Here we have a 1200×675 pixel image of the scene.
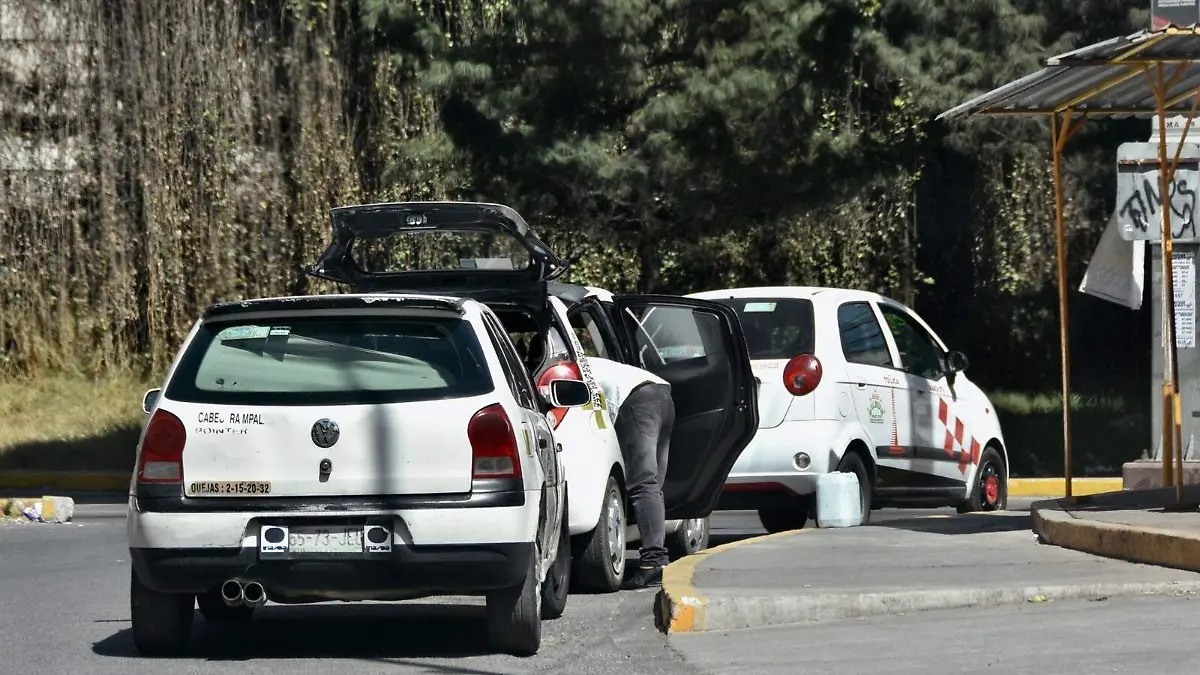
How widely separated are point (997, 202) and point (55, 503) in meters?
14.3

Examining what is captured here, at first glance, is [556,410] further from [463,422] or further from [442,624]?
[463,422]

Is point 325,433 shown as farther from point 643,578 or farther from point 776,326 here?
point 776,326

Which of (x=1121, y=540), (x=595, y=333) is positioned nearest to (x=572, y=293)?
(x=595, y=333)

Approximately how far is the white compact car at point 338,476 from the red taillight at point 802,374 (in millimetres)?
4714

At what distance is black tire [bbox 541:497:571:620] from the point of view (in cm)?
891

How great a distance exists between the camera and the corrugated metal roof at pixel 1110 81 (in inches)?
401

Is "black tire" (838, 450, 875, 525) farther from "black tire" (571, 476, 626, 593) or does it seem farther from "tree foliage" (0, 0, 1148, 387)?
"tree foliage" (0, 0, 1148, 387)

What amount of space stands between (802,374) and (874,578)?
333cm

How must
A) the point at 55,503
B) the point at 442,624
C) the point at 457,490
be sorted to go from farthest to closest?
the point at 55,503 → the point at 442,624 → the point at 457,490

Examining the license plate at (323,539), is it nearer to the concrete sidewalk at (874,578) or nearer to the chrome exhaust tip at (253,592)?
the chrome exhaust tip at (253,592)

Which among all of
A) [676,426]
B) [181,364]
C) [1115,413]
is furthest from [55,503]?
[1115,413]

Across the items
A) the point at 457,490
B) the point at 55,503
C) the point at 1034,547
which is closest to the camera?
the point at 457,490

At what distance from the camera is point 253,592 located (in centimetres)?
747

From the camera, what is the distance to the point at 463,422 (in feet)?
Answer: 24.6
